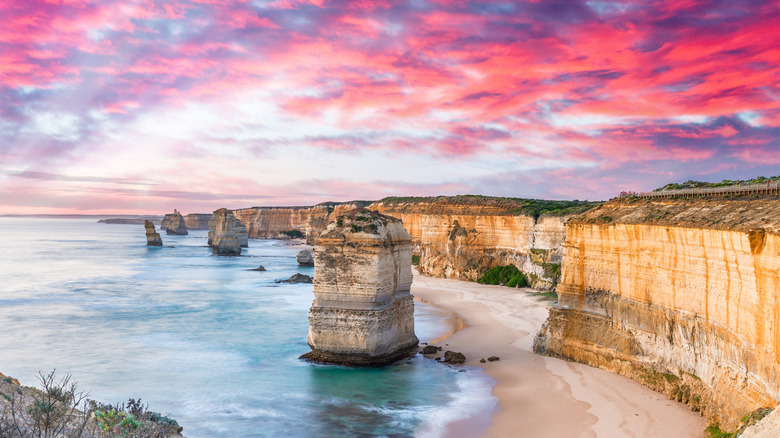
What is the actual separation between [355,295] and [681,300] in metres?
11.6

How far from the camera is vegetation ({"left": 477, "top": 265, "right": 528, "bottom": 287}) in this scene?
1710 inches

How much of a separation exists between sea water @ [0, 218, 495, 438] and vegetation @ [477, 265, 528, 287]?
11.7 metres

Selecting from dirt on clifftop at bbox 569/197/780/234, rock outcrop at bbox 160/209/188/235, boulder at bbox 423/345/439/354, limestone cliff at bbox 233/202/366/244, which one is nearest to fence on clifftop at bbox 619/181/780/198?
dirt on clifftop at bbox 569/197/780/234

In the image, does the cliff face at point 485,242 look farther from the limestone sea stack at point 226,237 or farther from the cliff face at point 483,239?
the limestone sea stack at point 226,237

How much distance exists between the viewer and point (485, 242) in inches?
1914

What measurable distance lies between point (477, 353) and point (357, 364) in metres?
5.89

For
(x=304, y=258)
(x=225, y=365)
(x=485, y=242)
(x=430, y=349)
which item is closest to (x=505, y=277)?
(x=485, y=242)

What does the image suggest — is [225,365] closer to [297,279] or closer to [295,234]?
[297,279]

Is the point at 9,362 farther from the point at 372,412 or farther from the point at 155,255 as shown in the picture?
the point at 155,255

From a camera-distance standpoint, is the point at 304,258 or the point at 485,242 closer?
the point at 485,242

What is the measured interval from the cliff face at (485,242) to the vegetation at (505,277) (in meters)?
0.70

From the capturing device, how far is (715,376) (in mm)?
13172

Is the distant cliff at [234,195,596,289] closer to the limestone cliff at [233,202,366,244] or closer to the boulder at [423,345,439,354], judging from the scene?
the boulder at [423,345,439,354]

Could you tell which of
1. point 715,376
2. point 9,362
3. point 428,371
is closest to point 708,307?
point 715,376
